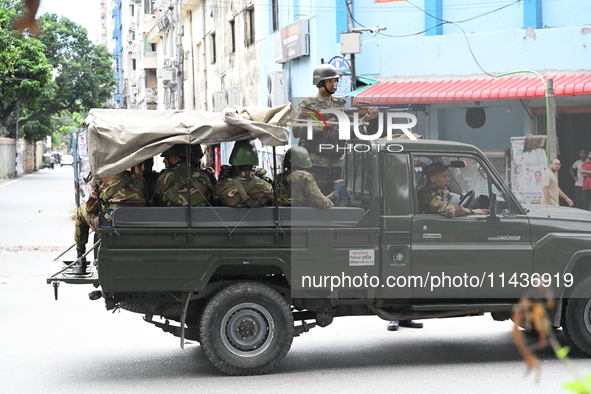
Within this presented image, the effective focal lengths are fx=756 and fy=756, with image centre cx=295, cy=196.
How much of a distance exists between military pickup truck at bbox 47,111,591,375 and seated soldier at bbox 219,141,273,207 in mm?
144

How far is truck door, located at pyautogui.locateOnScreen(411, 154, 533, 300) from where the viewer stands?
6.07 meters

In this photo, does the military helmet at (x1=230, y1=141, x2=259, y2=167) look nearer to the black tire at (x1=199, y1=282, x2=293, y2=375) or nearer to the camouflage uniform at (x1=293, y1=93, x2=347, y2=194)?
the camouflage uniform at (x1=293, y1=93, x2=347, y2=194)

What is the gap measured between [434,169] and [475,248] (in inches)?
28.6

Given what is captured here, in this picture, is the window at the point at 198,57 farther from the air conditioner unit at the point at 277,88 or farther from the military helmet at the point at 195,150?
the military helmet at the point at 195,150

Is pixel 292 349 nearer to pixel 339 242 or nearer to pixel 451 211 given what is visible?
pixel 339 242

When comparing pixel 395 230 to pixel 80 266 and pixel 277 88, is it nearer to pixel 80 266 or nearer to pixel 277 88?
pixel 80 266

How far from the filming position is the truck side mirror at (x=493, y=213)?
20.3 ft

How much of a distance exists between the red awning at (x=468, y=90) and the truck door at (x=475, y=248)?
860 centimetres

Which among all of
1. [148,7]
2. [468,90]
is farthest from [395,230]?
[148,7]

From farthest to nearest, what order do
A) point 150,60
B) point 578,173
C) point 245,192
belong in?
1. point 150,60
2. point 578,173
3. point 245,192

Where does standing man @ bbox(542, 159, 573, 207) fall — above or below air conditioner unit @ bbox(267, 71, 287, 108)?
below

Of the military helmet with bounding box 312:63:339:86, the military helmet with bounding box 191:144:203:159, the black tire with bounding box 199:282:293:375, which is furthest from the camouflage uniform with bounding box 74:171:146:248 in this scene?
the military helmet with bounding box 312:63:339:86

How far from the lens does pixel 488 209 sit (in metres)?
6.20

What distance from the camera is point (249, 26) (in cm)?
2547
